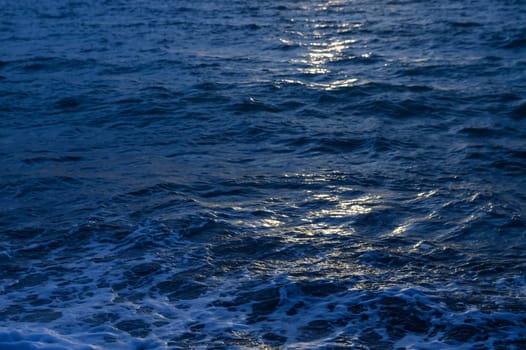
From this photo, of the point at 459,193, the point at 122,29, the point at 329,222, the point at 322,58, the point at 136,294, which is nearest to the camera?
the point at 136,294

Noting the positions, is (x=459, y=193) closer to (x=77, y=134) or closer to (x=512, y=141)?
(x=512, y=141)

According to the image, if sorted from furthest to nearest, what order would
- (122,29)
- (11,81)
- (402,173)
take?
(122,29)
(11,81)
(402,173)

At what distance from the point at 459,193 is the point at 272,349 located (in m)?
3.83

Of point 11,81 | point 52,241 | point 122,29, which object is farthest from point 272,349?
point 122,29

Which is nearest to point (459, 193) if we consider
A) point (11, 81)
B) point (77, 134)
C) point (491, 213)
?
point (491, 213)

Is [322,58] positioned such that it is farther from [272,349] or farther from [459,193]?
[272,349]

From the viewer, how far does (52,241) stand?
271 inches

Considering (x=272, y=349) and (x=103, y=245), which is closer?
(x=272, y=349)

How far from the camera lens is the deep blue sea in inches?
212

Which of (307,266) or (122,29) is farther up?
(122,29)

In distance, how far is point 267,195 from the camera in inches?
A: 318

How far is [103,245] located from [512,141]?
5884 millimetres

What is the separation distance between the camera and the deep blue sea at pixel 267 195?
17.7 feet

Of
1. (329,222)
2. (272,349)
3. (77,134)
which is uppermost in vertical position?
(77,134)
